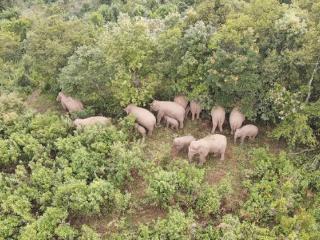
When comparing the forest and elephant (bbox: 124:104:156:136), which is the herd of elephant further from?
the forest

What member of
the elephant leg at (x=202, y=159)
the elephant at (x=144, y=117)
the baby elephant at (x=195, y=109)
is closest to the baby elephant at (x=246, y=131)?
the elephant leg at (x=202, y=159)

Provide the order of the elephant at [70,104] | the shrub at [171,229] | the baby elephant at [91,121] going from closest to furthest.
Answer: the shrub at [171,229] → the baby elephant at [91,121] → the elephant at [70,104]

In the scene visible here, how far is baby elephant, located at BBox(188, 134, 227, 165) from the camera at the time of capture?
16.7 metres

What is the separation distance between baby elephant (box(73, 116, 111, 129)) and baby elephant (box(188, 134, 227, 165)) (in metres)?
3.66

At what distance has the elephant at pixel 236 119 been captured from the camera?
1803cm

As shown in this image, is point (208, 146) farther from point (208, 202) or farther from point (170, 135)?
point (208, 202)

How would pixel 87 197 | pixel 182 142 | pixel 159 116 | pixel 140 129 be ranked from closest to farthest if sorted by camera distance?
pixel 87 197
pixel 182 142
pixel 140 129
pixel 159 116

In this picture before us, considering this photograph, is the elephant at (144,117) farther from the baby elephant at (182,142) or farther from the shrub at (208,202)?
the shrub at (208,202)

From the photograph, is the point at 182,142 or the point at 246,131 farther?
the point at 246,131

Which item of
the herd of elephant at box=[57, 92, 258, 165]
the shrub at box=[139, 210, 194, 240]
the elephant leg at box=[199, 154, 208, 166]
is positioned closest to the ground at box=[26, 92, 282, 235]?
the elephant leg at box=[199, 154, 208, 166]

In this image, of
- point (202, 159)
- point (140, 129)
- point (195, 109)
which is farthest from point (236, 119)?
point (140, 129)

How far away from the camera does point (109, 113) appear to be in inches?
762

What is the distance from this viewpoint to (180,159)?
55.2ft

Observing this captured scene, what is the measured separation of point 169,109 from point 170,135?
3.52ft
